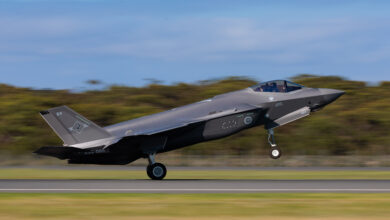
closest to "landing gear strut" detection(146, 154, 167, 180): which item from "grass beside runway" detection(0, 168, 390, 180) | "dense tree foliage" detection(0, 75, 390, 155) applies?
"grass beside runway" detection(0, 168, 390, 180)

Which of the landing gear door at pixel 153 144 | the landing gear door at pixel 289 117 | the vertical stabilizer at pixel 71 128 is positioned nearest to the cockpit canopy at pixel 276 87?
the landing gear door at pixel 289 117

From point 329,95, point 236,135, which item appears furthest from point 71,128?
point 236,135

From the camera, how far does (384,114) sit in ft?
190

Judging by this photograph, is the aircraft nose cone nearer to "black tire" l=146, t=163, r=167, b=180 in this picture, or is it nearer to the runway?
the runway

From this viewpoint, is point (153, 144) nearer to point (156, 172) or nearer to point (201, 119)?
point (156, 172)

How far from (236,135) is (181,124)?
31.4 metres

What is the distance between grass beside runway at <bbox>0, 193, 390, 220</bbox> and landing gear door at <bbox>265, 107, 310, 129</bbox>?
7222mm

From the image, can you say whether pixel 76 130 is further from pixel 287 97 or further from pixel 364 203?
pixel 364 203

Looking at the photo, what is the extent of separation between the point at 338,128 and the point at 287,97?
33.5 m

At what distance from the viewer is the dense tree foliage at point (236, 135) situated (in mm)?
53844

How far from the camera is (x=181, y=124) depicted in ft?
77.6

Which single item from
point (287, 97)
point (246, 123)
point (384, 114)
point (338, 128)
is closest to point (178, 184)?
point (246, 123)

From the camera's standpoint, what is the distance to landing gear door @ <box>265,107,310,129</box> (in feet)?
79.8

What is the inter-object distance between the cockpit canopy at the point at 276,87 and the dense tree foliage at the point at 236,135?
25.3 metres
